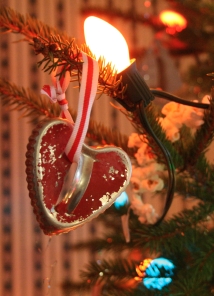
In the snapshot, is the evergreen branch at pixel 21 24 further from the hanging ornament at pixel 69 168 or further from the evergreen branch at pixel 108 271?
the evergreen branch at pixel 108 271

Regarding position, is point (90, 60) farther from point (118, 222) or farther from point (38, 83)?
point (38, 83)

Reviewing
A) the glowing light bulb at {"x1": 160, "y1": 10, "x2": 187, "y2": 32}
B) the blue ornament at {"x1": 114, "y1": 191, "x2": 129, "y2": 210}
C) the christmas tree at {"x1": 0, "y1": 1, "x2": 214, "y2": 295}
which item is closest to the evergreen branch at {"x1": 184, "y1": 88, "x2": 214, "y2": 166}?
the christmas tree at {"x1": 0, "y1": 1, "x2": 214, "y2": 295}

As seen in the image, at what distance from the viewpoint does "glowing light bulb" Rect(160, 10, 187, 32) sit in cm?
87

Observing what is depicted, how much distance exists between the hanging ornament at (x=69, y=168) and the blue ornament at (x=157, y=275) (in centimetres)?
Answer: 14

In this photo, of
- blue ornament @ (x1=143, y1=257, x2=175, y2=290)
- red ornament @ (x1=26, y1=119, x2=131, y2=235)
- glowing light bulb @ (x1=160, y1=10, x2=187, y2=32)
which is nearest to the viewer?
red ornament @ (x1=26, y1=119, x2=131, y2=235)

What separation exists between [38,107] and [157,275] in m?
0.22

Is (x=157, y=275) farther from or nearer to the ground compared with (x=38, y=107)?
nearer to the ground

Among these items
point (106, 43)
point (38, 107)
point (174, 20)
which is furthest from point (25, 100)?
point (174, 20)

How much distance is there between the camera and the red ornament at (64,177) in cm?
30

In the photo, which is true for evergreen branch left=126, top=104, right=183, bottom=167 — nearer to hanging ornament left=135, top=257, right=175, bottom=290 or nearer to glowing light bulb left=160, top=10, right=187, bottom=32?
hanging ornament left=135, top=257, right=175, bottom=290

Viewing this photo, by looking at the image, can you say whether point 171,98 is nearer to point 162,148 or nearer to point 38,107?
point 162,148

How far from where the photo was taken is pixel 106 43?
0.35 m

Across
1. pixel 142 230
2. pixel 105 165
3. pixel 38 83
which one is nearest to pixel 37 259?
pixel 38 83

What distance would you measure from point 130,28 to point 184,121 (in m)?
1.10
